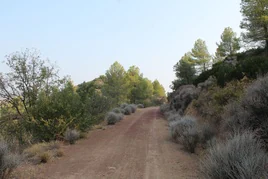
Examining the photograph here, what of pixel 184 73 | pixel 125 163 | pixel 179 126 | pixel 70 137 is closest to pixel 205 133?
pixel 179 126

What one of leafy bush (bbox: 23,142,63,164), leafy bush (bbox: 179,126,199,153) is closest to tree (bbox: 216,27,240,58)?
leafy bush (bbox: 179,126,199,153)

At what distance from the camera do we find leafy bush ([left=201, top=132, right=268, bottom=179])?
11.5 ft

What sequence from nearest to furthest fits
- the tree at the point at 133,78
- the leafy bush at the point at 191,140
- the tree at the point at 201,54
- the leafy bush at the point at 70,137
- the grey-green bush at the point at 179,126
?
the leafy bush at the point at 191,140 → the grey-green bush at the point at 179,126 → the leafy bush at the point at 70,137 → the tree at the point at 201,54 → the tree at the point at 133,78

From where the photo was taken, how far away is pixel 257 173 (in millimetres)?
3422

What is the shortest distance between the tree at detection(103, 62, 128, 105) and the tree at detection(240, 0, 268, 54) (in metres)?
24.1

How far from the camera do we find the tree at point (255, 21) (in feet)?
109

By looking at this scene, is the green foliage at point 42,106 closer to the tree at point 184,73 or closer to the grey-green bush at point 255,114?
the grey-green bush at point 255,114

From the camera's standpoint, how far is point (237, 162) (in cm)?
374

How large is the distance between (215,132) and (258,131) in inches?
127

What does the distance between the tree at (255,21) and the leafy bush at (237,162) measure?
3339 centimetres

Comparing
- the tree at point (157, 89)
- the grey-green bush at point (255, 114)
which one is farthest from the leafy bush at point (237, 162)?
the tree at point (157, 89)

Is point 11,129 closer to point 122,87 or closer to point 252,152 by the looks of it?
point 252,152

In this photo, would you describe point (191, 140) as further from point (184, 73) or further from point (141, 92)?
point (141, 92)

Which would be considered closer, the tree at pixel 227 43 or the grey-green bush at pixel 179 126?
the grey-green bush at pixel 179 126
